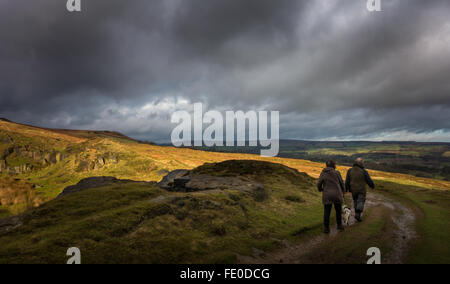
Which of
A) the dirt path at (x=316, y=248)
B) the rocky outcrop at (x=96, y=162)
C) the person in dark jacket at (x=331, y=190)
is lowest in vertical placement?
the rocky outcrop at (x=96, y=162)

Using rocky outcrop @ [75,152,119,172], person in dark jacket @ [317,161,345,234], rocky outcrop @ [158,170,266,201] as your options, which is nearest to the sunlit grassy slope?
rocky outcrop @ [158,170,266,201]

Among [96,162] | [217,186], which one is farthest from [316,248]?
[96,162]

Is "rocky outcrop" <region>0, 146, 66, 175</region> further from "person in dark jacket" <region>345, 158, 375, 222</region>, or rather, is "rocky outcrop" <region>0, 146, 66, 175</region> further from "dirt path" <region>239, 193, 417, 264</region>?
"person in dark jacket" <region>345, 158, 375, 222</region>

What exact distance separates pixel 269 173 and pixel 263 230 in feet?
77.6

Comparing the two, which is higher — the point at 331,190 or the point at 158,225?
the point at 331,190

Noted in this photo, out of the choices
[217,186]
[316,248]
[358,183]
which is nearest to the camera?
[316,248]

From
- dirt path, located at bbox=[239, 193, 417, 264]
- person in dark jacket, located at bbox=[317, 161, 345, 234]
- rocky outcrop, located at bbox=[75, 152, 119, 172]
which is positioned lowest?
rocky outcrop, located at bbox=[75, 152, 119, 172]

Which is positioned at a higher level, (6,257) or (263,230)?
(6,257)

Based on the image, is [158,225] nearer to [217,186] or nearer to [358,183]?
[217,186]

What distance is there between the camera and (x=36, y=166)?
111m

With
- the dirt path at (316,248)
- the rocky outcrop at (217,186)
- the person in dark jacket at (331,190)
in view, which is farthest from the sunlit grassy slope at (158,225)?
the person in dark jacket at (331,190)

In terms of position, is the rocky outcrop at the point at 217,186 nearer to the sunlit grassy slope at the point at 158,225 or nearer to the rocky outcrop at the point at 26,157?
the sunlit grassy slope at the point at 158,225
